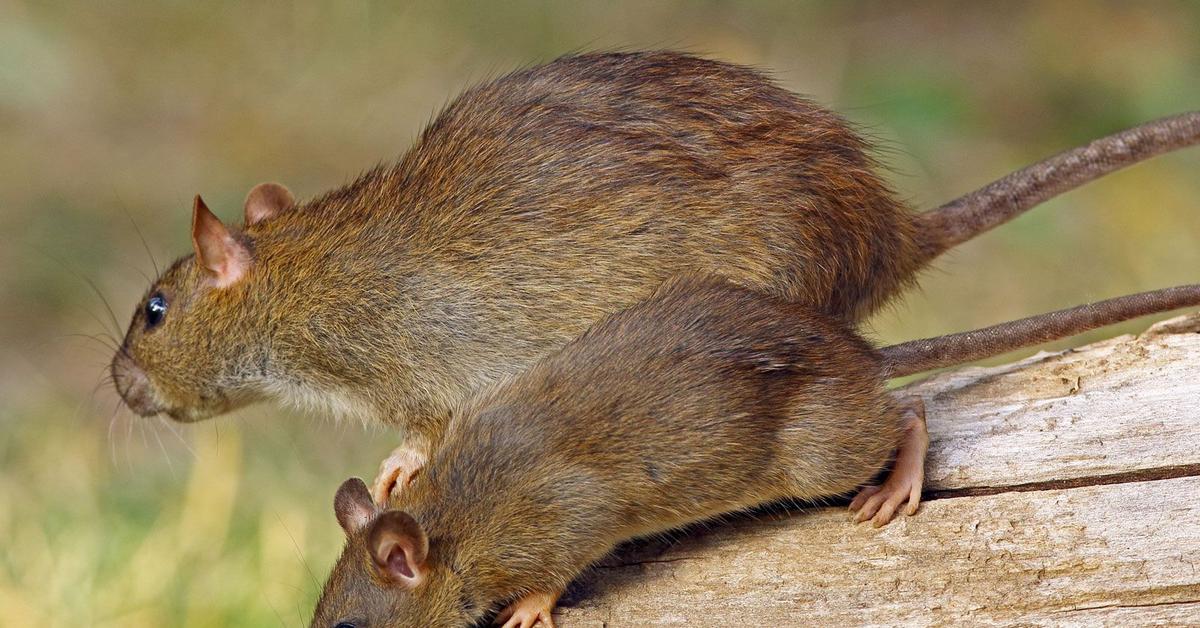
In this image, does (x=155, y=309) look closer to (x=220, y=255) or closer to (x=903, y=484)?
(x=220, y=255)

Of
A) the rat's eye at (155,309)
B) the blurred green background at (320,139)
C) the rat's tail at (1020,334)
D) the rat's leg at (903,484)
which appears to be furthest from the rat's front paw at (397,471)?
the blurred green background at (320,139)

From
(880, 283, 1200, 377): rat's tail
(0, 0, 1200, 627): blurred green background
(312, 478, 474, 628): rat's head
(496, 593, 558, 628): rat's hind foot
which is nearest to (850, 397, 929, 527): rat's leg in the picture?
(880, 283, 1200, 377): rat's tail

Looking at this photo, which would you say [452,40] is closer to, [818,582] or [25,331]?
[25,331]

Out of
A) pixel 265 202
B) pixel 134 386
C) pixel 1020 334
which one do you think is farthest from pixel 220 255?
pixel 1020 334

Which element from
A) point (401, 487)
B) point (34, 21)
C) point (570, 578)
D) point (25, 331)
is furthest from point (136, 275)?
point (570, 578)

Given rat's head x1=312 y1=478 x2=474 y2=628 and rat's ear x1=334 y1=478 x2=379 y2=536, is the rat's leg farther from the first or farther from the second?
rat's ear x1=334 y1=478 x2=379 y2=536
